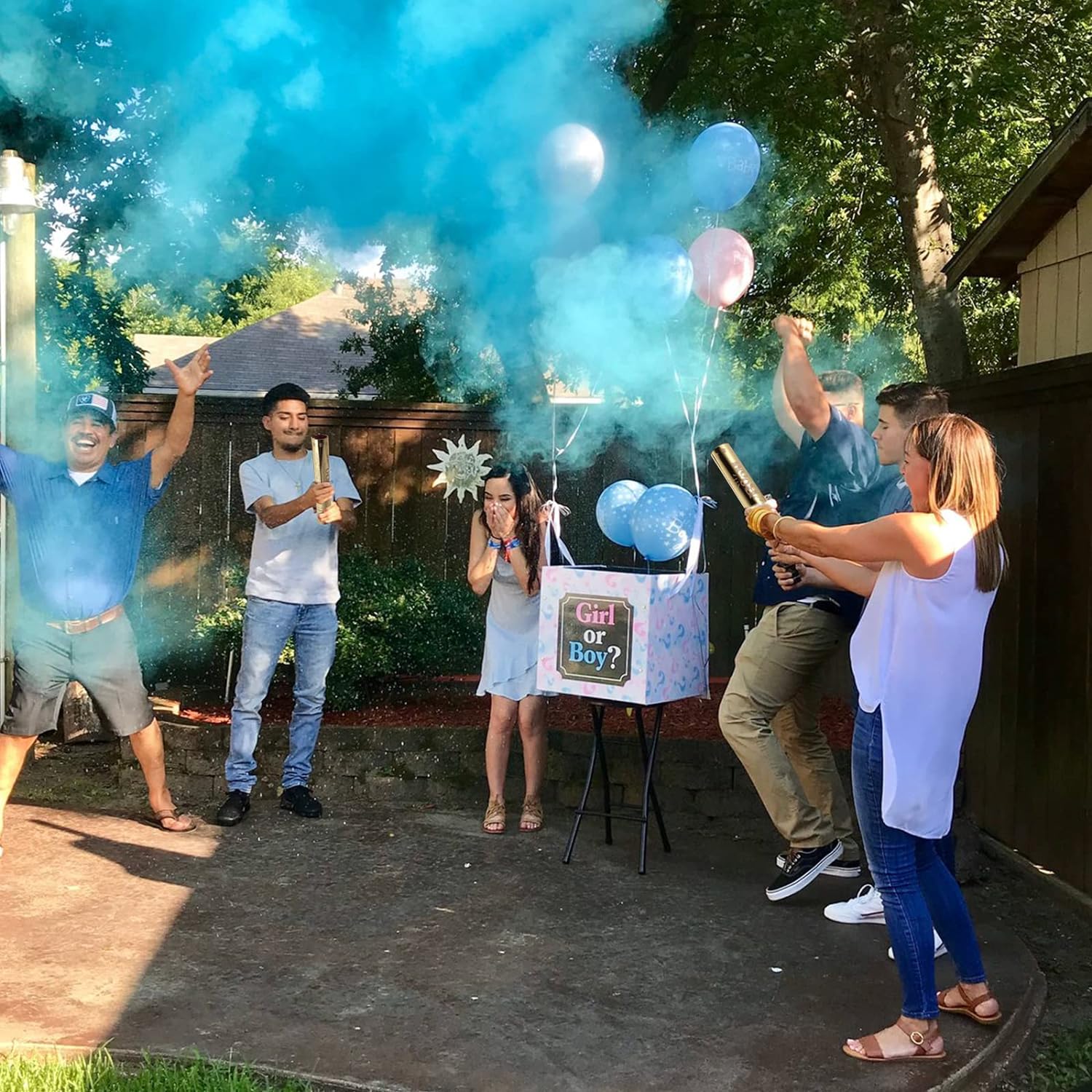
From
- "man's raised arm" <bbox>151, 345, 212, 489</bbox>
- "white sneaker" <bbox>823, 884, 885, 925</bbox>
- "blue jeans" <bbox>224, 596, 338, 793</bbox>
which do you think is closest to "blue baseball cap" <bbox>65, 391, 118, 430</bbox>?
"man's raised arm" <bbox>151, 345, 212, 489</bbox>

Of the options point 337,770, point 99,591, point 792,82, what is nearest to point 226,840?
point 337,770

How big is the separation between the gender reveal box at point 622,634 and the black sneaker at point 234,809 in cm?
152

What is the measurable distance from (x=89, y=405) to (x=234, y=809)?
1816mm

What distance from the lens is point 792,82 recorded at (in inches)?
315

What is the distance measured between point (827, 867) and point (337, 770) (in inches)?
92.3

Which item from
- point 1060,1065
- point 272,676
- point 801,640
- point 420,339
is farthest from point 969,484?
point 420,339

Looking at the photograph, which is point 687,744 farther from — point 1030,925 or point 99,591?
point 99,591

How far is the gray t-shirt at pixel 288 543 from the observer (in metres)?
5.29

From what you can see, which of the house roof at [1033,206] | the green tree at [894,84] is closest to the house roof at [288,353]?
the green tree at [894,84]

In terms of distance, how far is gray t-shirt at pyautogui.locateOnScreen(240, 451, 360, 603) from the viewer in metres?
5.29

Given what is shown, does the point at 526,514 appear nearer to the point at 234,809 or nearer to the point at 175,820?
the point at 234,809

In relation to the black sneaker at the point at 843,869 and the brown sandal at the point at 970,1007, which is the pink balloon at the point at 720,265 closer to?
the black sneaker at the point at 843,869

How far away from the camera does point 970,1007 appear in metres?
3.35

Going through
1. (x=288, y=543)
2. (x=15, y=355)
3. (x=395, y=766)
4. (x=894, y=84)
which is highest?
(x=894, y=84)
